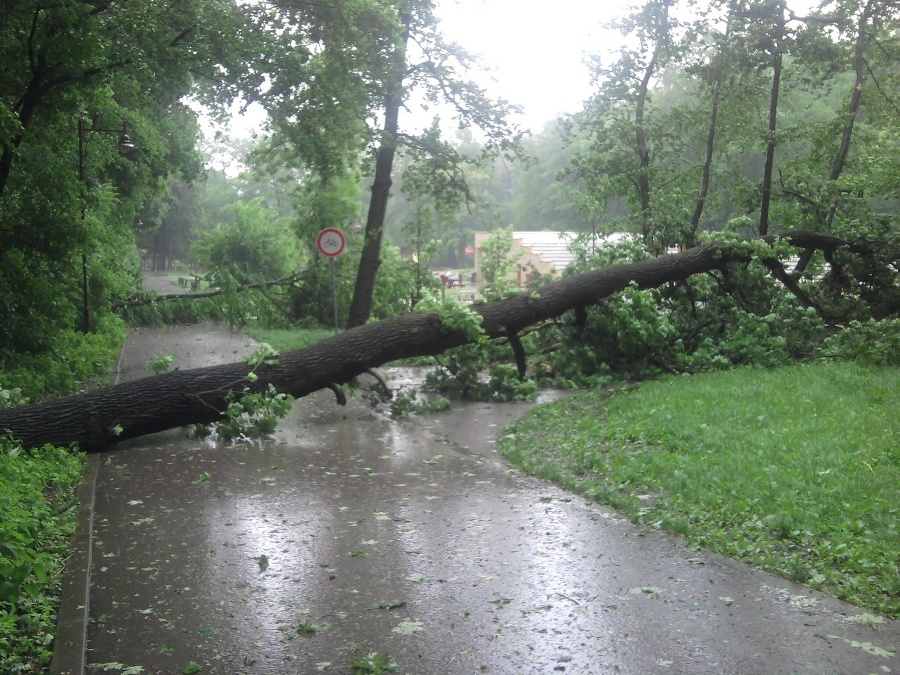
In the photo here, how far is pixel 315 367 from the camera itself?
1099cm

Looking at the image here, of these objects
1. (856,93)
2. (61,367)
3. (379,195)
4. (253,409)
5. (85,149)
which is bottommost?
(253,409)

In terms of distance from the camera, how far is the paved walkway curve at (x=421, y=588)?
14.6 ft

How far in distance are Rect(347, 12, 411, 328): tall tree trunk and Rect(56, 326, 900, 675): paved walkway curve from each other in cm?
1046

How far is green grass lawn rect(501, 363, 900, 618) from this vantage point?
5629 mm

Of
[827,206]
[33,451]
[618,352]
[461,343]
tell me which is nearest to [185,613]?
[33,451]

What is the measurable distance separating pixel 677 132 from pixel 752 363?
362 inches

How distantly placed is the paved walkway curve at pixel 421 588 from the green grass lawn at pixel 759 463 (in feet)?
1.09

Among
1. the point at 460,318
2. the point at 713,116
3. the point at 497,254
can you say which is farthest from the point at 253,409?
the point at 713,116

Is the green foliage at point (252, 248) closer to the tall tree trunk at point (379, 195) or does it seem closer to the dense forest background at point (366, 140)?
the dense forest background at point (366, 140)

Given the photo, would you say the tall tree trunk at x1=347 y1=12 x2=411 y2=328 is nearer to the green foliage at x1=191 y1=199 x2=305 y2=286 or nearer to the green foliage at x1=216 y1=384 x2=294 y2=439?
the green foliage at x1=216 y1=384 x2=294 y2=439

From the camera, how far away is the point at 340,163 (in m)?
16.0

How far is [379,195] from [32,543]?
14173 mm

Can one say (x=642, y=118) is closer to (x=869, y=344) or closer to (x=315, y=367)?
(x=869, y=344)

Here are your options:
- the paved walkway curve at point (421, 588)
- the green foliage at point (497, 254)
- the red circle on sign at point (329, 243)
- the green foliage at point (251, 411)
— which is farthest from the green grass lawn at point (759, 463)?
the green foliage at point (497, 254)
